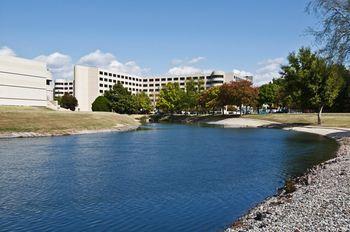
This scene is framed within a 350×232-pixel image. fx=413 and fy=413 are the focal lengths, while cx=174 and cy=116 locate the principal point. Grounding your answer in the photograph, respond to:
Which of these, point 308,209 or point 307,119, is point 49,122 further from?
point 308,209

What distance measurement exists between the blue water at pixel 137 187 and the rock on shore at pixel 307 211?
1.54m

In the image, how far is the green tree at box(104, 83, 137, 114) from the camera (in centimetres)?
15750

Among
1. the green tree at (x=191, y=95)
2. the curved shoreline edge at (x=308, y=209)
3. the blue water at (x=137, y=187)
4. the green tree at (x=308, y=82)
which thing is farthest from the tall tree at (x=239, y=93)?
the curved shoreline edge at (x=308, y=209)

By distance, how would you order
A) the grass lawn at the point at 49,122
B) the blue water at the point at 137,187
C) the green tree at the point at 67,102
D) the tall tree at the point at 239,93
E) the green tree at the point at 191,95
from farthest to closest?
the green tree at the point at 67,102
the green tree at the point at 191,95
the tall tree at the point at 239,93
the grass lawn at the point at 49,122
the blue water at the point at 137,187

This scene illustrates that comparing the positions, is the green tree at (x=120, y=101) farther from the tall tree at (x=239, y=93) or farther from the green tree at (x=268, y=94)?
the green tree at (x=268, y=94)

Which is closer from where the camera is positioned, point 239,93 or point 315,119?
point 315,119

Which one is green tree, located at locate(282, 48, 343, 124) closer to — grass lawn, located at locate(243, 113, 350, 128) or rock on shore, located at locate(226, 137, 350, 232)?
grass lawn, located at locate(243, 113, 350, 128)

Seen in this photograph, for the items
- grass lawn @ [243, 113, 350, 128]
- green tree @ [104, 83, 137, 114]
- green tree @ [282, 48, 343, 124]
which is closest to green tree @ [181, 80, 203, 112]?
green tree @ [104, 83, 137, 114]

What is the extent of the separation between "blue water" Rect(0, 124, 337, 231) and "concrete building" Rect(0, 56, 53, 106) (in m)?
90.9

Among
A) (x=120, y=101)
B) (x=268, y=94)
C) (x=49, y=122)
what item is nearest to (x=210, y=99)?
(x=268, y=94)

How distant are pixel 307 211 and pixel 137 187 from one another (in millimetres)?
11472

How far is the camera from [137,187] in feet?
80.5

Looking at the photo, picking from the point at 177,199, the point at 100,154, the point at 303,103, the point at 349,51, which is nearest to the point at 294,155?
the point at 349,51

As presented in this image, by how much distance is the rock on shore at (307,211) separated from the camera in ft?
44.6
